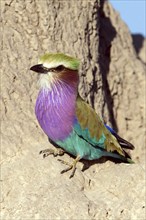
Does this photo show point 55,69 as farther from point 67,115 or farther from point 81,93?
point 81,93

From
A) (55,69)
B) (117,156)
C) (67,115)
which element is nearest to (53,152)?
(67,115)

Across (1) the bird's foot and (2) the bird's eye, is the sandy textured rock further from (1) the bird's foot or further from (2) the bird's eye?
(2) the bird's eye

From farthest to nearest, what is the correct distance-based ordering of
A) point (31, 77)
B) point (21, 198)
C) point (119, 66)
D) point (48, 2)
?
point (119, 66) < point (48, 2) < point (31, 77) < point (21, 198)

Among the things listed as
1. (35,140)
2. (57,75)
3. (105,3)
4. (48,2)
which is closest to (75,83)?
(57,75)

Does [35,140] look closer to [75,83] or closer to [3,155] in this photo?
[3,155]

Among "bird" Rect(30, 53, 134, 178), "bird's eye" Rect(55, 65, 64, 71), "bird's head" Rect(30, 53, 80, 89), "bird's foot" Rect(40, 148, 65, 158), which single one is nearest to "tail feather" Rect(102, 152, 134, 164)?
"bird" Rect(30, 53, 134, 178)

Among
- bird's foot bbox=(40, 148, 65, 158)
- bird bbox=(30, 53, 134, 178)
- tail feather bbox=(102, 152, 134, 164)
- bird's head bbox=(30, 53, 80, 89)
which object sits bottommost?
tail feather bbox=(102, 152, 134, 164)

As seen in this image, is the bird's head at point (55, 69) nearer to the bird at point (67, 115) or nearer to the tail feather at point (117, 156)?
the bird at point (67, 115)

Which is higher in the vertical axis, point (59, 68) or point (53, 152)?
point (59, 68)
